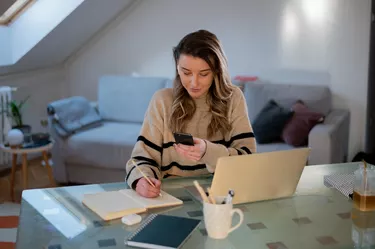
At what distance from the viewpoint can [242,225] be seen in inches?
52.7

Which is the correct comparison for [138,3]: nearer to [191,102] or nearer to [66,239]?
[191,102]

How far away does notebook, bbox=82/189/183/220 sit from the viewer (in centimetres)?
139

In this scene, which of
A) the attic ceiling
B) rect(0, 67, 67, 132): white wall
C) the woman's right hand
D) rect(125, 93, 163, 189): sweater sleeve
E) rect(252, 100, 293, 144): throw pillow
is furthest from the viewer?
rect(0, 67, 67, 132): white wall

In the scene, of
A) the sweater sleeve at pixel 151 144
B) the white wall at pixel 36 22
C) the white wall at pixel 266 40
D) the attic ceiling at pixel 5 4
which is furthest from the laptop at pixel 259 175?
the white wall at pixel 36 22

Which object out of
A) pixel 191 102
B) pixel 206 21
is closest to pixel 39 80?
pixel 206 21

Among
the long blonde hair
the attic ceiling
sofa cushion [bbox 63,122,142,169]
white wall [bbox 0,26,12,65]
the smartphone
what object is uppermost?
the attic ceiling

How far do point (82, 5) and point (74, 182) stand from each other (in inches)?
55.7

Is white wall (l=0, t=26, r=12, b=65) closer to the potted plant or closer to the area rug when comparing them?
the potted plant

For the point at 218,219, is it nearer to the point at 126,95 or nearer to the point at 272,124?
the point at 272,124

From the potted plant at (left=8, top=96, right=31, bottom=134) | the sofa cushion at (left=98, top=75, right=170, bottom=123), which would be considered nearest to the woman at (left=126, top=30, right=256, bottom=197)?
the sofa cushion at (left=98, top=75, right=170, bottom=123)

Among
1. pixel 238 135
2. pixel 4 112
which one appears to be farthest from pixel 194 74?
pixel 4 112

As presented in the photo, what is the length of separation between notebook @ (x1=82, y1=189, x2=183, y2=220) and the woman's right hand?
0.5 inches

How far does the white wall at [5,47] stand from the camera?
398 centimetres

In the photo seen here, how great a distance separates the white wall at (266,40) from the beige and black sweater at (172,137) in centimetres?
225
